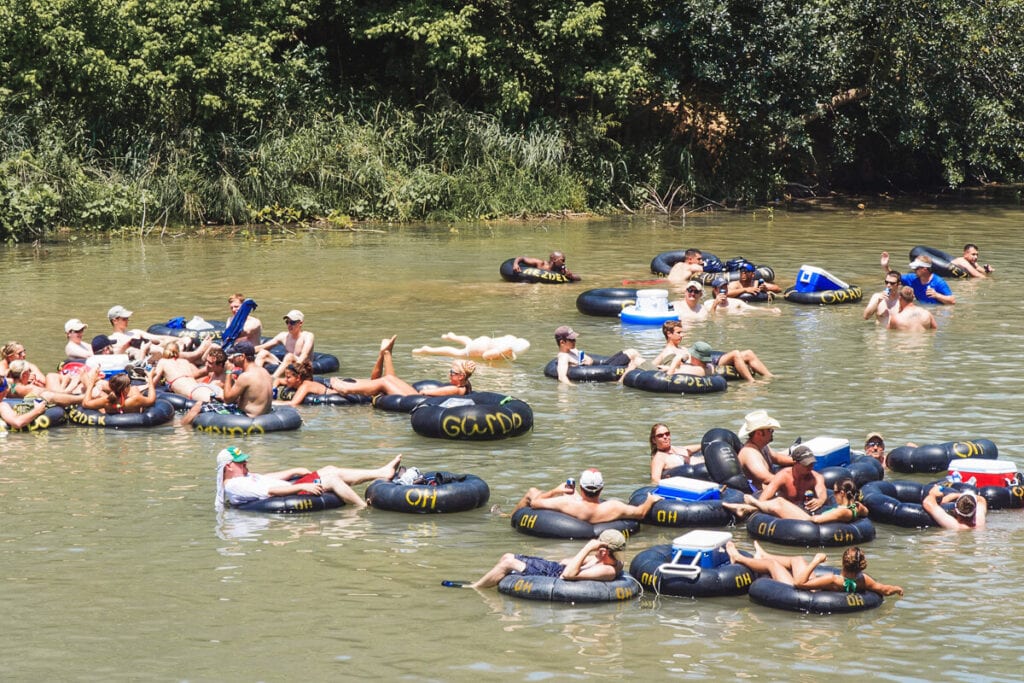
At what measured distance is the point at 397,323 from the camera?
23.6m

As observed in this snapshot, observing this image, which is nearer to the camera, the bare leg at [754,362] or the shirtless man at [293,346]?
the shirtless man at [293,346]

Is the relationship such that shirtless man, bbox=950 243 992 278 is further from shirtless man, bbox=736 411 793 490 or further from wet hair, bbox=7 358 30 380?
wet hair, bbox=7 358 30 380

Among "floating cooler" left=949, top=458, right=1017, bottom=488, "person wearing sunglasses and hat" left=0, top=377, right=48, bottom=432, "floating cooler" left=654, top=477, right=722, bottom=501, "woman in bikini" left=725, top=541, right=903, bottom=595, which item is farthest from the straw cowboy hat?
"person wearing sunglasses and hat" left=0, top=377, right=48, bottom=432

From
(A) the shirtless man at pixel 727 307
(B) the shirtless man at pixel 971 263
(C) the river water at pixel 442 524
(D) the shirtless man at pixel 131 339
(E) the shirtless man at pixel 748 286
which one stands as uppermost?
(B) the shirtless man at pixel 971 263

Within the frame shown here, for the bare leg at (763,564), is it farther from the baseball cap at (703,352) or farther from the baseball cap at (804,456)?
the baseball cap at (703,352)

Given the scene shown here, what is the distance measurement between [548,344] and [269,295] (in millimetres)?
6515

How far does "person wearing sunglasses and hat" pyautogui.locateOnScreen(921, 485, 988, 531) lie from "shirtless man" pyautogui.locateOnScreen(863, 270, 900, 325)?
10.1m

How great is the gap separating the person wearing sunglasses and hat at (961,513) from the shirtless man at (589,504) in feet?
8.32

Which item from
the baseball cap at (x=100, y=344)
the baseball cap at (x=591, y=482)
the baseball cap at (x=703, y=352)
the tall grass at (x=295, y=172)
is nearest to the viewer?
the baseball cap at (x=591, y=482)

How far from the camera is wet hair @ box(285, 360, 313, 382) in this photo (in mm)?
18438

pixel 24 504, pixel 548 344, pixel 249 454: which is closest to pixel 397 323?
pixel 548 344

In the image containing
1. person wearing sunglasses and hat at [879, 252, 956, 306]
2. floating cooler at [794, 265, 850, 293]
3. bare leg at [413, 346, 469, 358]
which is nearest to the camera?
bare leg at [413, 346, 469, 358]

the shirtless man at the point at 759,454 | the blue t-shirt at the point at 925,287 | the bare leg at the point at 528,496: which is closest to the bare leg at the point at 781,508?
the shirtless man at the point at 759,454

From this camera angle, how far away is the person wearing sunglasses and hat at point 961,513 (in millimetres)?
12859
